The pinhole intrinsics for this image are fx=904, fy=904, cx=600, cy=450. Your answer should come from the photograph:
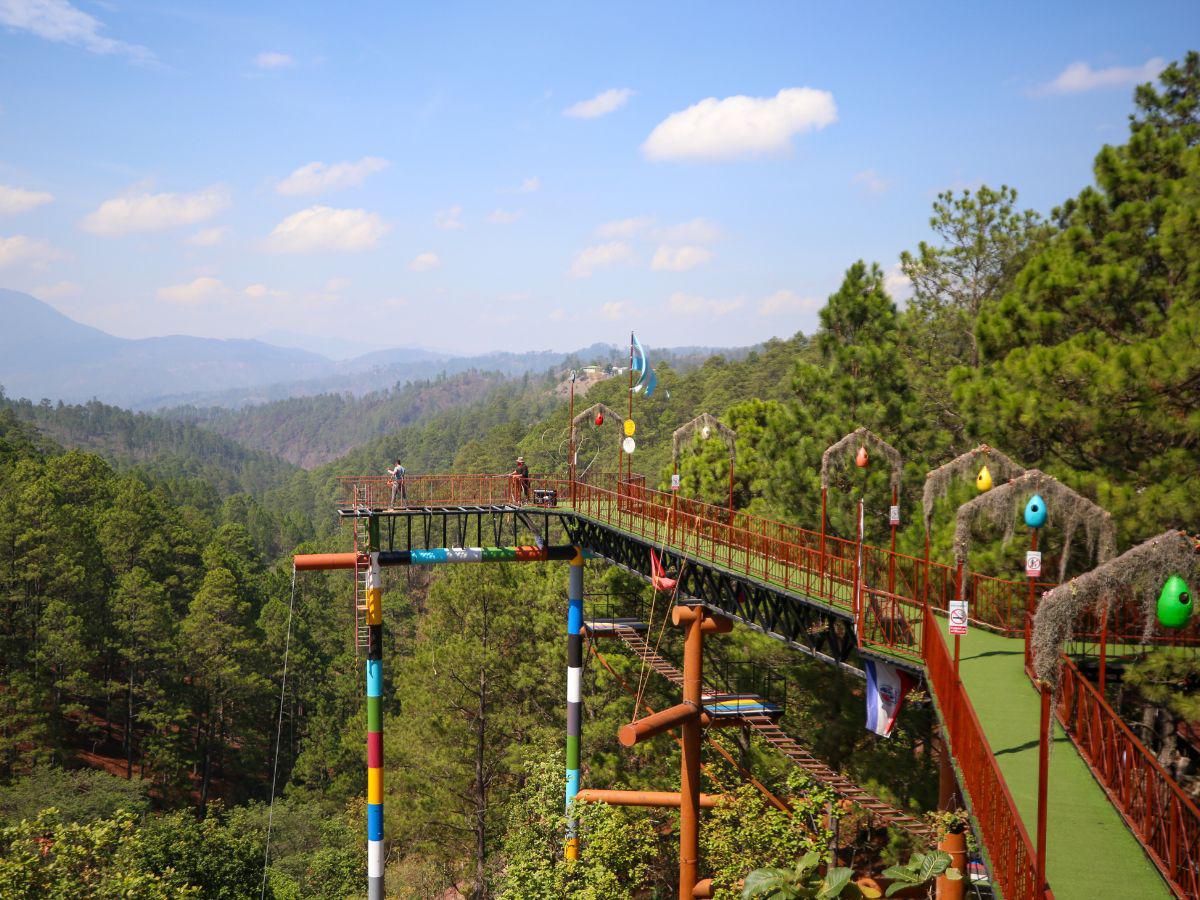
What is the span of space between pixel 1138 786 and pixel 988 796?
73.1 inches

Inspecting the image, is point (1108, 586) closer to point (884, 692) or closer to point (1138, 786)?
point (1138, 786)

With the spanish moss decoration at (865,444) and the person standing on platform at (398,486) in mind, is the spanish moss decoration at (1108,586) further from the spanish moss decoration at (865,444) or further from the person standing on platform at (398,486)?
the person standing on platform at (398,486)

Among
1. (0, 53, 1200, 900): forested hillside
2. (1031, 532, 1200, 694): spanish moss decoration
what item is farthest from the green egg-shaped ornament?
(0, 53, 1200, 900): forested hillside

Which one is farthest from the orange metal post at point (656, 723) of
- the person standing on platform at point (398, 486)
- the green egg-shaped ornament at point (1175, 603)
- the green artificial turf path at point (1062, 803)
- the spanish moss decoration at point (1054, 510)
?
the person standing on platform at point (398, 486)

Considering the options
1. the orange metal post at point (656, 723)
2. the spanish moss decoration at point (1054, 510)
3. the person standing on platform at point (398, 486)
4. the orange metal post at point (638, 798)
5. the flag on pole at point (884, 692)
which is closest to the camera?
the orange metal post at point (656, 723)

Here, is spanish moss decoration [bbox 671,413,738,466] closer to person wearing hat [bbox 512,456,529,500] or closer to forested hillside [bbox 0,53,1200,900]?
forested hillside [bbox 0,53,1200,900]

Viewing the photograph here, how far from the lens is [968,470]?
55.7 ft

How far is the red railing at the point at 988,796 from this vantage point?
293 inches

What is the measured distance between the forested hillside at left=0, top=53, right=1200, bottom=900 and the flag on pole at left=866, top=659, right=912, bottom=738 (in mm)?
1752

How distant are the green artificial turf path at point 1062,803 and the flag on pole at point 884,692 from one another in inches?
46.0

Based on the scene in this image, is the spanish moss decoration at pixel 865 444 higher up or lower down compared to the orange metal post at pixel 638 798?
higher up

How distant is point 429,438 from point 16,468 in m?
145

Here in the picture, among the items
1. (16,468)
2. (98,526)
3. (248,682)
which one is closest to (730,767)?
(248,682)

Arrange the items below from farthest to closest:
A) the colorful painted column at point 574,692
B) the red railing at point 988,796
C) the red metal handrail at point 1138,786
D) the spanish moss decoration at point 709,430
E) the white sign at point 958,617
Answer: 1. the spanish moss decoration at point 709,430
2. the colorful painted column at point 574,692
3. the white sign at point 958,617
4. the red metal handrail at point 1138,786
5. the red railing at point 988,796
